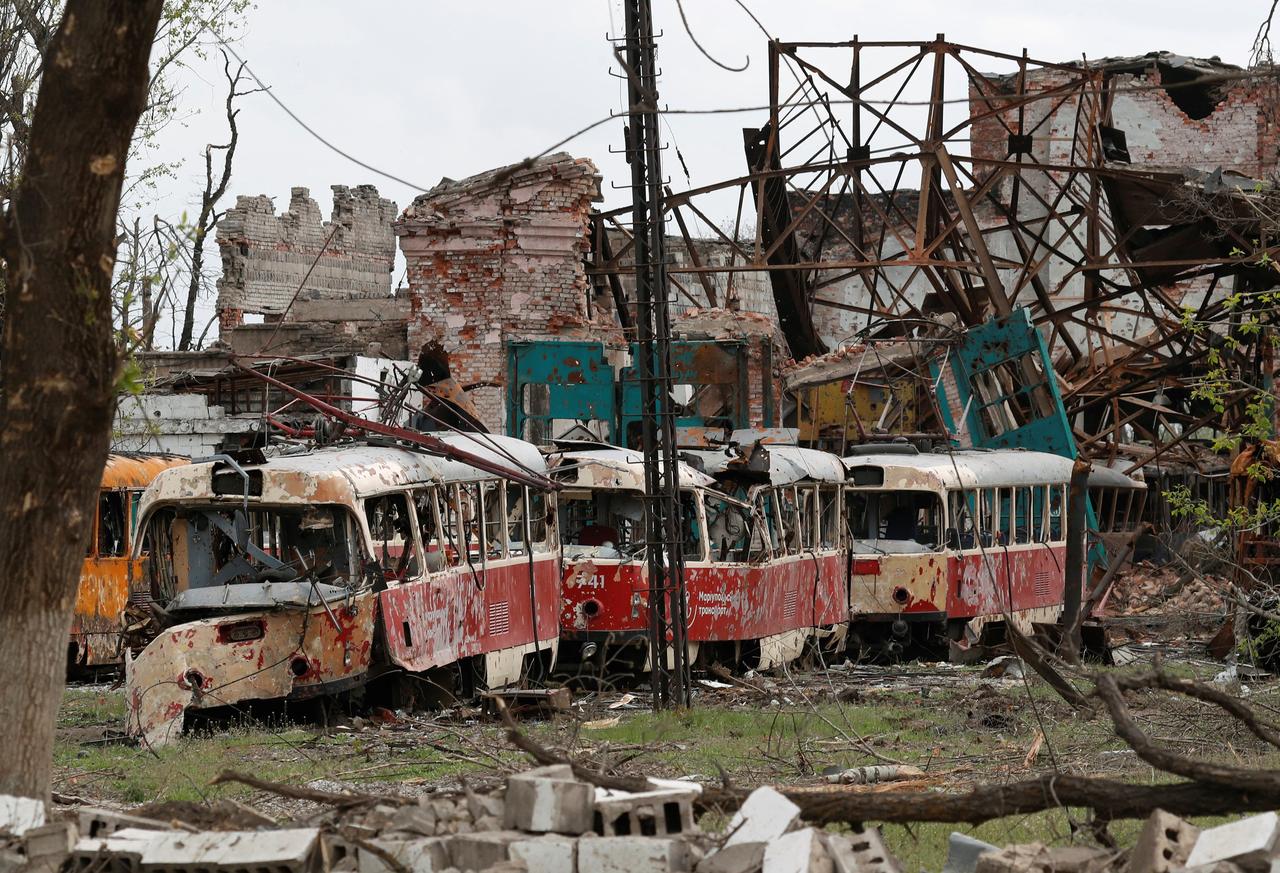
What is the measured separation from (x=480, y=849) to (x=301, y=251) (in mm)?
39114

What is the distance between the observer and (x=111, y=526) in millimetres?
21297

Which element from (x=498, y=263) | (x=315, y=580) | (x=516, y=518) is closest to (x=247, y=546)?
(x=315, y=580)

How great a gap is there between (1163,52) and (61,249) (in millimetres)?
35118

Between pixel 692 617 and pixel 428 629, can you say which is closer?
pixel 428 629

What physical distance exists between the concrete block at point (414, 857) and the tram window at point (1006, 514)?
18172mm

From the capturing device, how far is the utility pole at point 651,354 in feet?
50.4

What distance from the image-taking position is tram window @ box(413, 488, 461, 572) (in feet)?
55.1

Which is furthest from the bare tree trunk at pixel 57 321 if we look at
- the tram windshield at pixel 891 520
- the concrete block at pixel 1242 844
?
the tram windshield at pixel 891 520

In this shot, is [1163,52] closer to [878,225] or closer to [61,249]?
[878,225]

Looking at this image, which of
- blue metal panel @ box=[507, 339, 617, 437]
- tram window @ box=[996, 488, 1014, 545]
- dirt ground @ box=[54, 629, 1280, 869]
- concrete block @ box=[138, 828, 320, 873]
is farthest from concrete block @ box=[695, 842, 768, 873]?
blue metal panel @ box=[507, 339, 617, 437]

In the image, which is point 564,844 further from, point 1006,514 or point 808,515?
point 1006,514

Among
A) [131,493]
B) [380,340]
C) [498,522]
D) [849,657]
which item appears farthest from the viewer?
[380,340]

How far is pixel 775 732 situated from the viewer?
1455cm

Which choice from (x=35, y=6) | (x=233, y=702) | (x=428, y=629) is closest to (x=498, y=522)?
(x=428, y=629)
